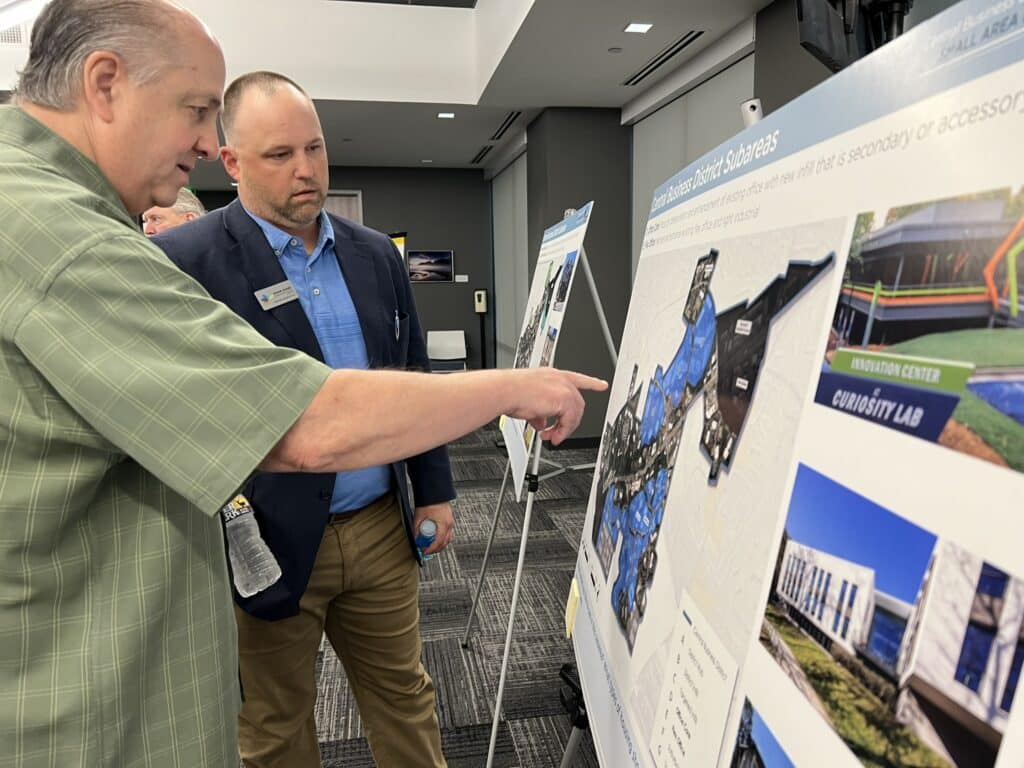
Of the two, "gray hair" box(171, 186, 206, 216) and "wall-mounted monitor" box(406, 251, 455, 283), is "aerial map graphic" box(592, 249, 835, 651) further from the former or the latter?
"wall-mounted monitor" box(406, 251, 455, 283)

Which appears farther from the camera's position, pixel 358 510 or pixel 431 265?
pixel 431 265

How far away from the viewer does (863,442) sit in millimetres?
370

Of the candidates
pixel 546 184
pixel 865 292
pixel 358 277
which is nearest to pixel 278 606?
pixel 358 277

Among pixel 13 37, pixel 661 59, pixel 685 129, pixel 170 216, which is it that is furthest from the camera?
pixel 13 37

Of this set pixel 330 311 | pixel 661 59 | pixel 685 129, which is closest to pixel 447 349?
pixel 685 129

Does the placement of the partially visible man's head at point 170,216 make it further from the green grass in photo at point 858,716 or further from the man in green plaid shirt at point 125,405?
the green grass in photo at point 858,716

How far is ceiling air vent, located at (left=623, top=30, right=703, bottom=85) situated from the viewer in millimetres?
3228

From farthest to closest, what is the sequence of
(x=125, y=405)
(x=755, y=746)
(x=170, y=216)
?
(x=170, y=216)
(x=125, y=405)
(x=755, y=746)

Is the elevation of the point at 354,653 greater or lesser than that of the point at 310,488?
lesser

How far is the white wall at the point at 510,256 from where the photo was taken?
6.09m

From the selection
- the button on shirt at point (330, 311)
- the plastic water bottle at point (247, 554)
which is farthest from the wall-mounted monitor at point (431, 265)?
the plastic water bottle at point (247, 554)

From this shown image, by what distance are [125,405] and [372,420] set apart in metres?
0.23

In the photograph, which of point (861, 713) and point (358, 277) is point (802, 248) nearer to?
point (861, 713)

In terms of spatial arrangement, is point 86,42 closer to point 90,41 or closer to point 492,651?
point 90,41
